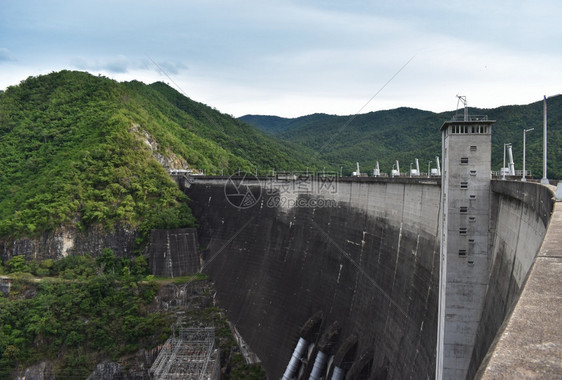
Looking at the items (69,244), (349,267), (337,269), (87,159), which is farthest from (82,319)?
(349,267)

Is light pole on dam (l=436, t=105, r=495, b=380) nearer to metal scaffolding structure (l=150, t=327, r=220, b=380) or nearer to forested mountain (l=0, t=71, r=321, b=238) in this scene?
metal scaffolding structure (l=150, t=327, r=220, b=380)

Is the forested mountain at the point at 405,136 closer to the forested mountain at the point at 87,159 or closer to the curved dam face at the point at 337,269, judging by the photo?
the curved dam face at the point at 337,269

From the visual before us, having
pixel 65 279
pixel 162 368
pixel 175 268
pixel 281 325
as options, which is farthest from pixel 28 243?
pixel 281 325

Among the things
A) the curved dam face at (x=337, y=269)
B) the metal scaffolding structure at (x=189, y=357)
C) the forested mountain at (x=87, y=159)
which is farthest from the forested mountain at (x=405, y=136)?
the metal scaffolding structure at (x=189, y=357)

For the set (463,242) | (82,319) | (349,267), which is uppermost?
(463,242)

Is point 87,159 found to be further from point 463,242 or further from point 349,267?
point 463,242
